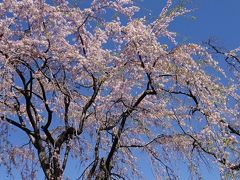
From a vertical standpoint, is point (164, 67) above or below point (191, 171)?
above

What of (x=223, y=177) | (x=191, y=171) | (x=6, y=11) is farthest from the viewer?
(x=6, y=11)

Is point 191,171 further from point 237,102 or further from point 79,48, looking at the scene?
point 79,48

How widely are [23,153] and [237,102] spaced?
5.69 metres

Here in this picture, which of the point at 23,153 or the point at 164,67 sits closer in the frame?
the point at 164,67

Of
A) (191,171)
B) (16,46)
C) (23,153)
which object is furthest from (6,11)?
(191,171)

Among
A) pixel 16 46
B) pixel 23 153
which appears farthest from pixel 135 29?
pixel 23 153

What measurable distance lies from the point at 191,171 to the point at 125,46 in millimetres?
3140

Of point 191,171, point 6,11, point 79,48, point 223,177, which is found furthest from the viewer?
point 79,48

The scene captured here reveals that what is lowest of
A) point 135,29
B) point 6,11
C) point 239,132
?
point 239,132

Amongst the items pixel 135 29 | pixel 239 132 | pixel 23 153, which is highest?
pixel 135 29

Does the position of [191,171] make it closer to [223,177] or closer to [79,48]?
[223,177]

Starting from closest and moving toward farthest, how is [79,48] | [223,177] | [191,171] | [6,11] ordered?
[223,177] → [191,171] → [6,11] → [79,48]

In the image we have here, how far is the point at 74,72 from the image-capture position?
1130cm

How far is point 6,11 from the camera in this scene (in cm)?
1109
